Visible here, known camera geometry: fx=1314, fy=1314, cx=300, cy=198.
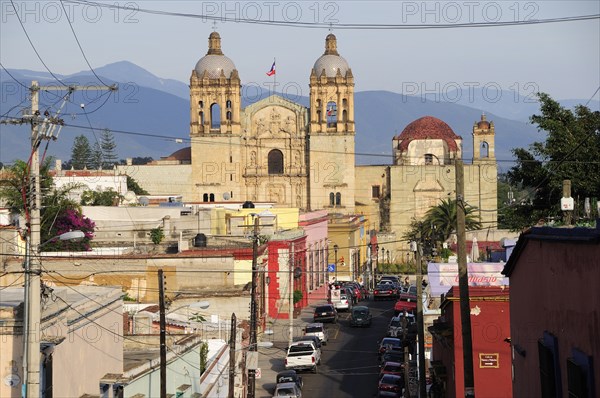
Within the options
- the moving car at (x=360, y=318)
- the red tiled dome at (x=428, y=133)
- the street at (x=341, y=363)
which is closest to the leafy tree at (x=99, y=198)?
the street at (x=341, y=363)

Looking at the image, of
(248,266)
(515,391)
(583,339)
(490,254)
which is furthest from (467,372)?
(248,266)

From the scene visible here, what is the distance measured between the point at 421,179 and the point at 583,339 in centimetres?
10107

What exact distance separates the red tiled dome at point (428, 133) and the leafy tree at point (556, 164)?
206 feet

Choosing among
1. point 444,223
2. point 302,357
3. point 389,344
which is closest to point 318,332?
point 389,344

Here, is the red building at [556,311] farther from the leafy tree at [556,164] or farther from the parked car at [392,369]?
the leafy tree at [556,164]

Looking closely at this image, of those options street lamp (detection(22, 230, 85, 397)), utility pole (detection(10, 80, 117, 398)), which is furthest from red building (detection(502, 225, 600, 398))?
utility pole (detection(10, 80, 117, 398))

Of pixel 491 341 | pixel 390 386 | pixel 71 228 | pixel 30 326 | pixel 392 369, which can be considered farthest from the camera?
pixel 71 228

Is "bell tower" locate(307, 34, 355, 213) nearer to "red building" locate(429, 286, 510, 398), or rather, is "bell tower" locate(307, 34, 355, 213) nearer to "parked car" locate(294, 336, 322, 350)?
"parked car" locate(294, 336, 322, 350)

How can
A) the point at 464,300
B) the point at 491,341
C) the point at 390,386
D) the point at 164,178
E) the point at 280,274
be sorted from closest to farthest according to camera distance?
the point at 464,300 → the point at 491,341 → the point at 390,386 → the point at 280,274 → the point at 164,178

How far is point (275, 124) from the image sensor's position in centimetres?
11256

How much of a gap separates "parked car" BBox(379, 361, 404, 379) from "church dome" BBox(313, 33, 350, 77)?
7067 cm

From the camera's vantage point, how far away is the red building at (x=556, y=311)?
13.9 meters

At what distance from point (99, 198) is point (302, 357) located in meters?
51.9

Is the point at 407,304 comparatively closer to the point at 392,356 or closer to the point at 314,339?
the point at 314,339
